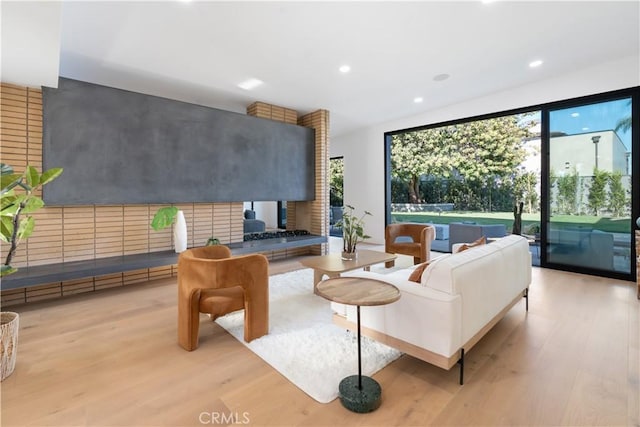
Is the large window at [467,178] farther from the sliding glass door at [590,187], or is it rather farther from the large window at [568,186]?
the sliding glass door at [590,187]

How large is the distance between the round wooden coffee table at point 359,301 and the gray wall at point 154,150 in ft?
11.0

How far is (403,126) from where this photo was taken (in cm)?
664

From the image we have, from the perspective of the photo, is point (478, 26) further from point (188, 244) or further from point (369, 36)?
point (188, 244)

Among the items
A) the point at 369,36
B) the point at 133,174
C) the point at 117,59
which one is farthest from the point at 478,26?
the point at 133,174

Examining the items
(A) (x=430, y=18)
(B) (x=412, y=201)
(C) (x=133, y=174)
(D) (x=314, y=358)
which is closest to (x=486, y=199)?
(B) (x=412, y=201)

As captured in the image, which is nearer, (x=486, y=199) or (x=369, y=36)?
(x=369, y=36)

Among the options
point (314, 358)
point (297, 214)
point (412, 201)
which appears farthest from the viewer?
point (412, 201)

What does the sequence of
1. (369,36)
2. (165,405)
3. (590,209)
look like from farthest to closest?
(590,209), (369,36), (165,405)

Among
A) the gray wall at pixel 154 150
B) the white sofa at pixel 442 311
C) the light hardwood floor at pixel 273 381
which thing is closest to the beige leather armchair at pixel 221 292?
the light hardwood floor at pixel 273 381

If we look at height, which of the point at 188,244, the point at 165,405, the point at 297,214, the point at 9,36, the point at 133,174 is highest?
the point at 9,36

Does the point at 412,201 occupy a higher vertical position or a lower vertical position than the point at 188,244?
higher

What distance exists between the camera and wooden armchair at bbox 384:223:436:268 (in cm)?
454

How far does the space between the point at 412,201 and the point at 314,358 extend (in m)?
5.94

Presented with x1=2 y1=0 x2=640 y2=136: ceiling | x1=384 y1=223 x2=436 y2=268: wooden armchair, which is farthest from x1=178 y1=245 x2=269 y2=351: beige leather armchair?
x1=384 y1=223 x2=436 y2=268: wooden armchair
